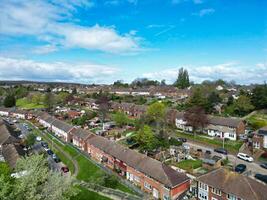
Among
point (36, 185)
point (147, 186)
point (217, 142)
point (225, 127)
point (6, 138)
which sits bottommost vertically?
point (147, 186)

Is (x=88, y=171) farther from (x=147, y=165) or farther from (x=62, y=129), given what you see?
(x=62, y=129)

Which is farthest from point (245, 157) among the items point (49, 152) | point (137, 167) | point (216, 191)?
point (49, 152)

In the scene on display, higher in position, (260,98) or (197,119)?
(260,98)

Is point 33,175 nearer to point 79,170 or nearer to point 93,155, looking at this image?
Result: point 79,170

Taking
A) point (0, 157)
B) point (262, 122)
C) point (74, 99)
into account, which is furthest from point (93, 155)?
point (74, 99)

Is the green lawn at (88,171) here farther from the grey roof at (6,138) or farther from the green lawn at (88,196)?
the grey roof at (6,138)

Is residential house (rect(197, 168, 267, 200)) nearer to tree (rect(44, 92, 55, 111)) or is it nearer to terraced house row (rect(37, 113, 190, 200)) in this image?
terraced house row (rect(37, 113, 190, 200))

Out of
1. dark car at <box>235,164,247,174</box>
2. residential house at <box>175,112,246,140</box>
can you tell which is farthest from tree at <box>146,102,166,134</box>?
dark car at <box>235,164,247,174</box>

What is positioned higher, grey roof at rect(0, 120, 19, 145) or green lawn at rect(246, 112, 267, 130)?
green lawn at rect(246, 112, 267, 130)
